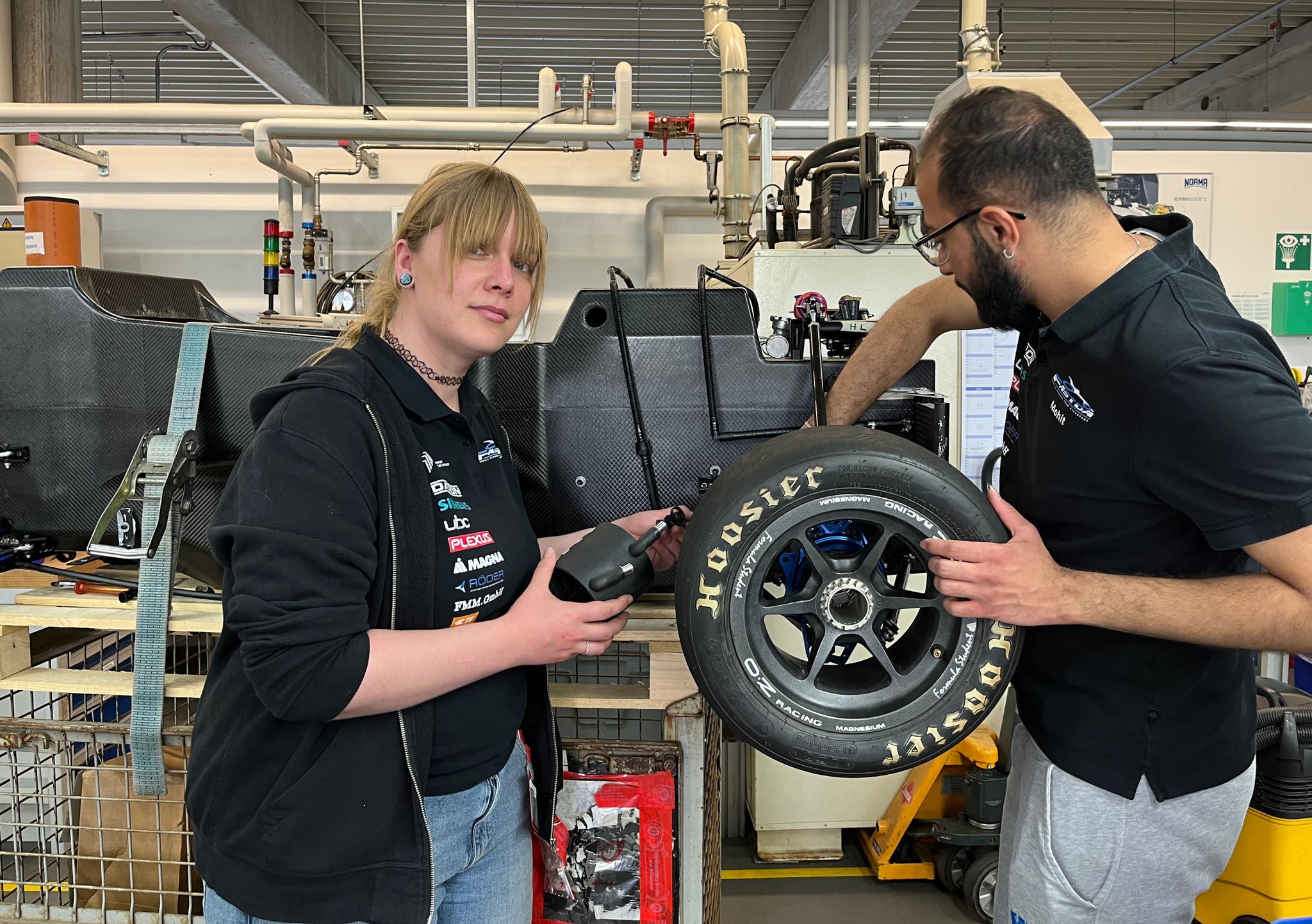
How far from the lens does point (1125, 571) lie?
1096mm

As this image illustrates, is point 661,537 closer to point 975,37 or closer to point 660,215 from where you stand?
point 975,37

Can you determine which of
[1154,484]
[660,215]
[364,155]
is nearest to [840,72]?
[660,215]

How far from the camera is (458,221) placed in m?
1.07

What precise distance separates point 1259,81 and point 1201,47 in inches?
41.8

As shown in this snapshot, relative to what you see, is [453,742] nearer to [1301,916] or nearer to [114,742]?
[114,742]

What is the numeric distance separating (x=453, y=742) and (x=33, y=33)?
4.73 m

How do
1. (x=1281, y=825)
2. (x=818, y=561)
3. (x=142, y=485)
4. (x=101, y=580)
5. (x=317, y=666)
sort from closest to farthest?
(x=317, y=666) → (x=818, y=561) → (x=142, y=485) → (x=101, y=580) → (x=1281, y=825)

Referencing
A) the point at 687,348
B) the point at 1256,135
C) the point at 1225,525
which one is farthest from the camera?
the point at 1256,135

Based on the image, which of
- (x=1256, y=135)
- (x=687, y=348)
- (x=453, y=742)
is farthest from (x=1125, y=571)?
(x=1256, y=135)

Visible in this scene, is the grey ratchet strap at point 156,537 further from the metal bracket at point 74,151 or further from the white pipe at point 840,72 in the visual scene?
the white pipe at point 840,72

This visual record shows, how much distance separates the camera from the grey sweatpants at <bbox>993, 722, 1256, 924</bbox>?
44.3 inches

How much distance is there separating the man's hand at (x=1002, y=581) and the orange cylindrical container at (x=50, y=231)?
12.3ft

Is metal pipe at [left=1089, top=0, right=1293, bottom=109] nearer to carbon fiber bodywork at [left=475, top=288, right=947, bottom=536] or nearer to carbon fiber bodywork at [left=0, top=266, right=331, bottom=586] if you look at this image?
carbon fiber bodywork at [left=475, top=288, right=947, bottom=536]

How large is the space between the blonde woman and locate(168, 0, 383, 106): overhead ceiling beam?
4.63 meters
